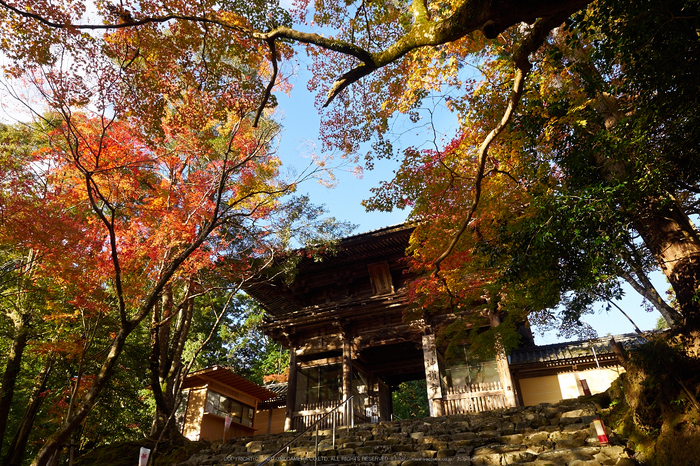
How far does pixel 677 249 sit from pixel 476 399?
7021 millimetres

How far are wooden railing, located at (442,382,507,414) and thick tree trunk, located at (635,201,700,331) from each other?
6.13 m

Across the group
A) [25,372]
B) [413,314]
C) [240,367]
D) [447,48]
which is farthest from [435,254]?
[240,367]

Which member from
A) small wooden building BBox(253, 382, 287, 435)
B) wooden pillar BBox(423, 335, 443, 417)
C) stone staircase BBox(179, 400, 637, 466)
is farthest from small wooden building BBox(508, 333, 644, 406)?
small wooden building BBox(253, 382, 287, 435)

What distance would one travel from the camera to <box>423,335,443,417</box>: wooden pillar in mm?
10781

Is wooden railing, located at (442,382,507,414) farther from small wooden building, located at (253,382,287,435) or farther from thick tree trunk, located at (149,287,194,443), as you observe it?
small wooden building, located at (253,382,287,435)

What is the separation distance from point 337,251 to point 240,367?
12238 mm

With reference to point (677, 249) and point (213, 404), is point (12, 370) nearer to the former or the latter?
point (213, 404)

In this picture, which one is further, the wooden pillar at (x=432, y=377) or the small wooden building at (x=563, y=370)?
the small wooden building at (x=563, y=370)

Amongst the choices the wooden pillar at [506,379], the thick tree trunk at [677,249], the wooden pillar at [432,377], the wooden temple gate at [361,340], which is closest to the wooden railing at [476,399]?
the wooden temple gate at [361,340]

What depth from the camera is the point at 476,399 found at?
36.2 feet

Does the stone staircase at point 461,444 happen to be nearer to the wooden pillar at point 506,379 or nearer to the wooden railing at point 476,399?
the wooden pillar at point 506,379

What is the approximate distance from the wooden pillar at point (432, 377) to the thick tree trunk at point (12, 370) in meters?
10.9

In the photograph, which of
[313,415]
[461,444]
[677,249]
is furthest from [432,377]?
[677,249]

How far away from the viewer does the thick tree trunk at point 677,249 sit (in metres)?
5.53
